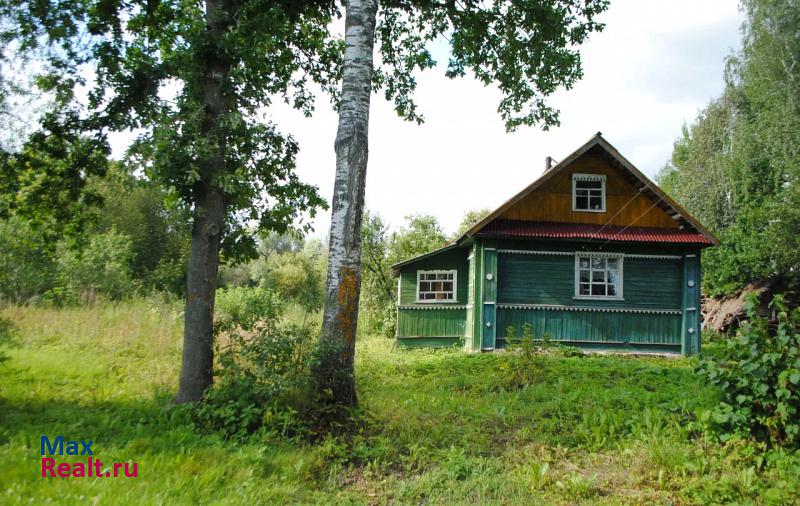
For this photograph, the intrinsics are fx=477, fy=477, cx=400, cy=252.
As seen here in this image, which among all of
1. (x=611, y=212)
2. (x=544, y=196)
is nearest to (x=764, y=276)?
(x=611, y=212)

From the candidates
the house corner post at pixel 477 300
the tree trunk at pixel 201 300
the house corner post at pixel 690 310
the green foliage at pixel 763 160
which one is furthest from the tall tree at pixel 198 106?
the green foliage at pixel 763 160

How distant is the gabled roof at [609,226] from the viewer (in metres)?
13.9

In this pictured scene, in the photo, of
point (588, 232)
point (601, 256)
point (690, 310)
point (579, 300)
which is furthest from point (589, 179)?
point (690, 310)

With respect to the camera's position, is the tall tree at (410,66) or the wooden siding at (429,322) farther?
the wooden siding at (429,322)

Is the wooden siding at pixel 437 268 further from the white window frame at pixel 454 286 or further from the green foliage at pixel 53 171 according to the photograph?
the green foliage at pixel 53 171

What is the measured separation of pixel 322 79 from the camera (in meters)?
10.6

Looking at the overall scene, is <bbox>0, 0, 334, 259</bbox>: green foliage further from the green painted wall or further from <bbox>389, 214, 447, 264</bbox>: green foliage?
<bbox>389, 214, 447, 264</bbox>: green foliage

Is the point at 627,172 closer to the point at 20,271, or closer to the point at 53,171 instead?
the point at 53,171

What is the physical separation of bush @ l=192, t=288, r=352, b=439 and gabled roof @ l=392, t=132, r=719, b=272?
8971mm

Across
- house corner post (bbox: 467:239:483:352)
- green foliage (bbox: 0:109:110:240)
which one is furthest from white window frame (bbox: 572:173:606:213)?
green foliage (bbox: 0:109:110:240)

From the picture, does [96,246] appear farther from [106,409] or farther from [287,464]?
[287,464]

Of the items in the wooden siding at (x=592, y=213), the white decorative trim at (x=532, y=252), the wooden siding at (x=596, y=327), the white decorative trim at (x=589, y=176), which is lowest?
the wooden siding at (x=596, y=327)

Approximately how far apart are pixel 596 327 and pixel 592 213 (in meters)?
3.48

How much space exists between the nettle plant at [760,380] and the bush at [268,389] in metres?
4.31
